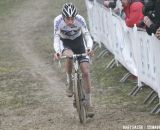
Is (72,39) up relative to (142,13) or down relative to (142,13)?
down

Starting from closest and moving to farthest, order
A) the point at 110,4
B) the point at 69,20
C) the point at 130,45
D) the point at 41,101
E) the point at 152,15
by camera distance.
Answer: the point at 152,15
the point at 69,20
the point at 41,101
the point at 130,45
the point at 110,4

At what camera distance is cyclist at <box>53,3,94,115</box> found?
10.6 m

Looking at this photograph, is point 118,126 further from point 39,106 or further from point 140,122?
point 39,106

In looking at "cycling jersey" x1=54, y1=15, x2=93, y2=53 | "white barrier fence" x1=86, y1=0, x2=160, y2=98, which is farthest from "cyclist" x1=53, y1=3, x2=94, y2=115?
"white barrier fence" x1=86, y1=0, x2=160, y2=98

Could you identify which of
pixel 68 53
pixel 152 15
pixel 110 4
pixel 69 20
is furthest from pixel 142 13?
pixel 110 4

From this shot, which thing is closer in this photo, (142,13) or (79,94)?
(79,94)

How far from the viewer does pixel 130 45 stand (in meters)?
13.5

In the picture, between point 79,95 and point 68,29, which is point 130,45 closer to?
point 68,29

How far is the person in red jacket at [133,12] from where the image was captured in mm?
12914

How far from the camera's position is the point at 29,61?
18719 millimetres

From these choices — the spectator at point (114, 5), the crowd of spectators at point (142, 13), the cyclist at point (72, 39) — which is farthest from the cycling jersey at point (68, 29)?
the spectator at point (114, 5)

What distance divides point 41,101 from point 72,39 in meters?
2.45

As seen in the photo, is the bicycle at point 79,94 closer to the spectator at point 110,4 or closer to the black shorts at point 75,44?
the black shorts at point 75,44

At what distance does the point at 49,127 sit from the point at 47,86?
4.13 meters
